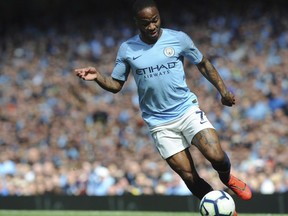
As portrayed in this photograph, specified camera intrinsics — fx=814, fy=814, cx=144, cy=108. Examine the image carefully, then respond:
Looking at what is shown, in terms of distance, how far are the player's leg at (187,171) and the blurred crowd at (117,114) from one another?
214 inches

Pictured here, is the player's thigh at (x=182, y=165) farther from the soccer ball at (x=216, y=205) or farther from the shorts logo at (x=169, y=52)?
the shorts logo at (x=169, y=52)

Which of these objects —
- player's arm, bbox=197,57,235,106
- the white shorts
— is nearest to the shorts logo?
player's arm, bbox=197,57,235,106

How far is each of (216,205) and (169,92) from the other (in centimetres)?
137

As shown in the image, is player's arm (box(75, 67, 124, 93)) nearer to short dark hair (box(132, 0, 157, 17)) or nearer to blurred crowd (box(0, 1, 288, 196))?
short dark hair (box(132, 0, 157, 17))

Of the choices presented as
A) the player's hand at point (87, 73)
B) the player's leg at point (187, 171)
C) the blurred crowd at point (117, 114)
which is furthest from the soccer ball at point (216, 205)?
the blurred crowd at point (117, 114)

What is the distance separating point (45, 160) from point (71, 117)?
1.63 metres

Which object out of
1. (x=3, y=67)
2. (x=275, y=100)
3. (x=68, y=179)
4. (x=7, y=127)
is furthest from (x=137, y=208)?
(x=3, y=67)

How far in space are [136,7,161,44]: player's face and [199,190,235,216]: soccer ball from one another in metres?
1.88

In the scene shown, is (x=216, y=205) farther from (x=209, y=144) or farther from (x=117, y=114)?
(x=117, y=114)

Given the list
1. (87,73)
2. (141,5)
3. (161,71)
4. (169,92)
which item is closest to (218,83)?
(169,92)

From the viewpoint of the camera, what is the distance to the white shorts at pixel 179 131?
9.27 m

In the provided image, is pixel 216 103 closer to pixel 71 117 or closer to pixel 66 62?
pixel 71 117

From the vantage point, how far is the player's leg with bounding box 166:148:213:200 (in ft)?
30.7

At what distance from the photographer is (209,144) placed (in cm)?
914
